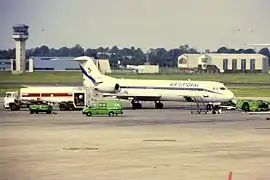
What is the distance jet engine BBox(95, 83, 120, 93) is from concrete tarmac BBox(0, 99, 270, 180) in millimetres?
26199

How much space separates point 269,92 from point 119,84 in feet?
164

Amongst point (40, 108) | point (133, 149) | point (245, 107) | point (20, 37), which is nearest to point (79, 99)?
point (40, 108)

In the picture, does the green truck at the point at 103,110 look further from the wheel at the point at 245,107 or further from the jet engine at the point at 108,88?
the wheel at the point at 245,107

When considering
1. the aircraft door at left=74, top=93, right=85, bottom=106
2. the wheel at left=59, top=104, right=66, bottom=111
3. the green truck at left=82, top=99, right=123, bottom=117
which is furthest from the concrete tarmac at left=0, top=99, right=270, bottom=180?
the aircraft door at left=74, top=93, right=85, bottom=106

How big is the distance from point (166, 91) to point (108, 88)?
733 centimetres

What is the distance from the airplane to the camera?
84.9m

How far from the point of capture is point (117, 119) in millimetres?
64688

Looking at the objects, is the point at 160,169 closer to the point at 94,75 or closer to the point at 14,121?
the point at 14,121

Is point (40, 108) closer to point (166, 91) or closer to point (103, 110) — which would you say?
point (103, 110)

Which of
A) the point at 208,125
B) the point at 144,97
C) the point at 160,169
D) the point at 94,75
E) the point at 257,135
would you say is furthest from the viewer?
the point at 94,75

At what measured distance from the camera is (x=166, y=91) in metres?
86.6

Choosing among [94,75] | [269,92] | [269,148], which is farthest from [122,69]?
[269,148]

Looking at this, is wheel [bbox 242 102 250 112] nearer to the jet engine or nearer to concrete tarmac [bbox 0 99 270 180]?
the jet engine

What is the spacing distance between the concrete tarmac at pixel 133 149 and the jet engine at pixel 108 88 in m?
26.2
